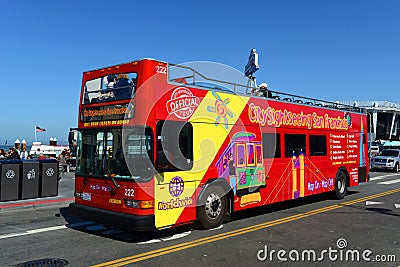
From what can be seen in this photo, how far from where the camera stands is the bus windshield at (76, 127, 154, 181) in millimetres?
7395

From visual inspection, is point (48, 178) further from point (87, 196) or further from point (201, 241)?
point (201, 241)

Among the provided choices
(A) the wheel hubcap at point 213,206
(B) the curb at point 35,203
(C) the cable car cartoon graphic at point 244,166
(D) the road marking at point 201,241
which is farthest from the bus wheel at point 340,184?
(B) the curb at point 35,203

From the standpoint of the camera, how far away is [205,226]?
873 centimetres

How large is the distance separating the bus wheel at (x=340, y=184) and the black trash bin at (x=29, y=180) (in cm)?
1057

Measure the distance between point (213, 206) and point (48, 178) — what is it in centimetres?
755

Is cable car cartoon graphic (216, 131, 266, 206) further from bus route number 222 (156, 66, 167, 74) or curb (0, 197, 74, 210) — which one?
curb (0, 197, 74, 210)

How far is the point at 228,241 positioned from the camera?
7.80 m

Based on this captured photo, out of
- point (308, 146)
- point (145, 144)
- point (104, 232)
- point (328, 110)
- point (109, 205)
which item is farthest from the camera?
point (328, 110)

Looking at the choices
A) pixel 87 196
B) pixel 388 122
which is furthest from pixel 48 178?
pixel 388 122

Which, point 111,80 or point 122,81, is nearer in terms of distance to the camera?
point 122,81

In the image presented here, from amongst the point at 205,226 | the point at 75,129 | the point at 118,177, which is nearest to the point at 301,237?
the point at 205,226

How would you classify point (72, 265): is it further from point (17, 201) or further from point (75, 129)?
point (17, 201)

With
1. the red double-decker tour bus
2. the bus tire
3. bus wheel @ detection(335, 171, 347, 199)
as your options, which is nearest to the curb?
the red double-decker tour bus

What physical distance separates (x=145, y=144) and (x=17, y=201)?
7.70 meters
